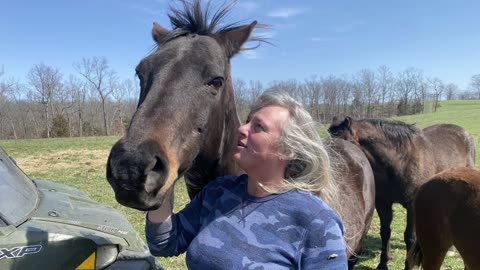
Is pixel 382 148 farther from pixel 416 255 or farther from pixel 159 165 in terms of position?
pixel 159 165

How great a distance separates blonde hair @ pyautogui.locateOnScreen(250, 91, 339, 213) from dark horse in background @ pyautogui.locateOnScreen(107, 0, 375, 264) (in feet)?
1.24

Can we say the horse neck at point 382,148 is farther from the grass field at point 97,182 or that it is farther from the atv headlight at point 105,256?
the atv headlight at point 105,256

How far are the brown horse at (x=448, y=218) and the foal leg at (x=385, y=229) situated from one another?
4.00 feet

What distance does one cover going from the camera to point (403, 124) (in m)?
6.59

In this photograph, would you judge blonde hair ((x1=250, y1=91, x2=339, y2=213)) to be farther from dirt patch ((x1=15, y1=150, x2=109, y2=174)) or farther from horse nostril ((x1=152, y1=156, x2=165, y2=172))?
dirt patch ((x1=15, y1=150, x2=109, y2=174))

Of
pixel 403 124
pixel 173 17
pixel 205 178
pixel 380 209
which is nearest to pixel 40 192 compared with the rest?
pixel 205 178

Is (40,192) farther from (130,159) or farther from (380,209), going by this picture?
(380,209)

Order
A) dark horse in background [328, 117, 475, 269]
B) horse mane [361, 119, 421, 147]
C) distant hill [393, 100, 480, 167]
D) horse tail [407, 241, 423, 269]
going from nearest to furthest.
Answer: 1. horse tail [407, 241, 423, 269]
2. dark horse in background [328, 117, 475, 269]
3. horse mane [361, 119, 421, 147]
4. distant hill [393, 100, 480, 167]

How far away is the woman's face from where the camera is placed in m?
1.51

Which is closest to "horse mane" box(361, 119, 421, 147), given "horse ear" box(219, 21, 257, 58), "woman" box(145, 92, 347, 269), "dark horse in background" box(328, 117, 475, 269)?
"dark horse in background" box(328, 117, 475, 269)

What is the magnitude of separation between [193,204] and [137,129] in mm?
473

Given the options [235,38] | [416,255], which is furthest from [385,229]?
[235,38]

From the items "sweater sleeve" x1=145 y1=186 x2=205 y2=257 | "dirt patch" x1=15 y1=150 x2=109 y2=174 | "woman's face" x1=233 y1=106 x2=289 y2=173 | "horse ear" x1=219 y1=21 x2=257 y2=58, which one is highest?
"horse ear" x1=219 y1=21 x2=257 y2=58

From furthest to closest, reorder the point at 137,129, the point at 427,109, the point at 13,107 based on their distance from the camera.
Result: the point at 427,109 < the point at 13,107 < the point at 137,129
